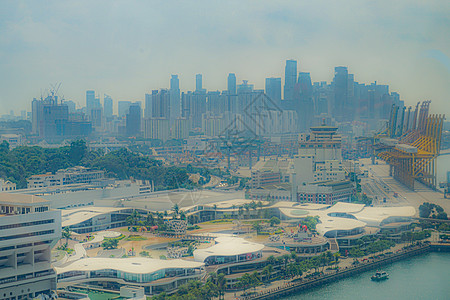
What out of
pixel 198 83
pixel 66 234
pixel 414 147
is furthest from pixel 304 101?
pixel 66 234

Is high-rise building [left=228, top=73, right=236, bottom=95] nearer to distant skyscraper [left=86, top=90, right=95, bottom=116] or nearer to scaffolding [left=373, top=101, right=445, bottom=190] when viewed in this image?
distant skyscraper [left=86, top=90, right=95, bottom=116]

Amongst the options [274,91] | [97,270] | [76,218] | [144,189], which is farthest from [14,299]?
[274,91]

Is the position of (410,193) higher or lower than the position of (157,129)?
lower

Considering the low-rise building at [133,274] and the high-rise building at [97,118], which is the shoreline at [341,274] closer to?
the low-rise building at [133,274]

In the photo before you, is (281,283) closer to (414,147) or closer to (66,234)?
(66,234)

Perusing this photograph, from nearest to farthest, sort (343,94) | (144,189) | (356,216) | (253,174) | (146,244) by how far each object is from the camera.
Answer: (146,244), (356,216), (144,189), (253,174), (343,94)

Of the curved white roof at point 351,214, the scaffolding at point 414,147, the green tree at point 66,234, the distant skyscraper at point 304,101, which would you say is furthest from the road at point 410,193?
the green tree at point 66,234

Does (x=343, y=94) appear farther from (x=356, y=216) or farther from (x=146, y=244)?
(x=146, y=244)
